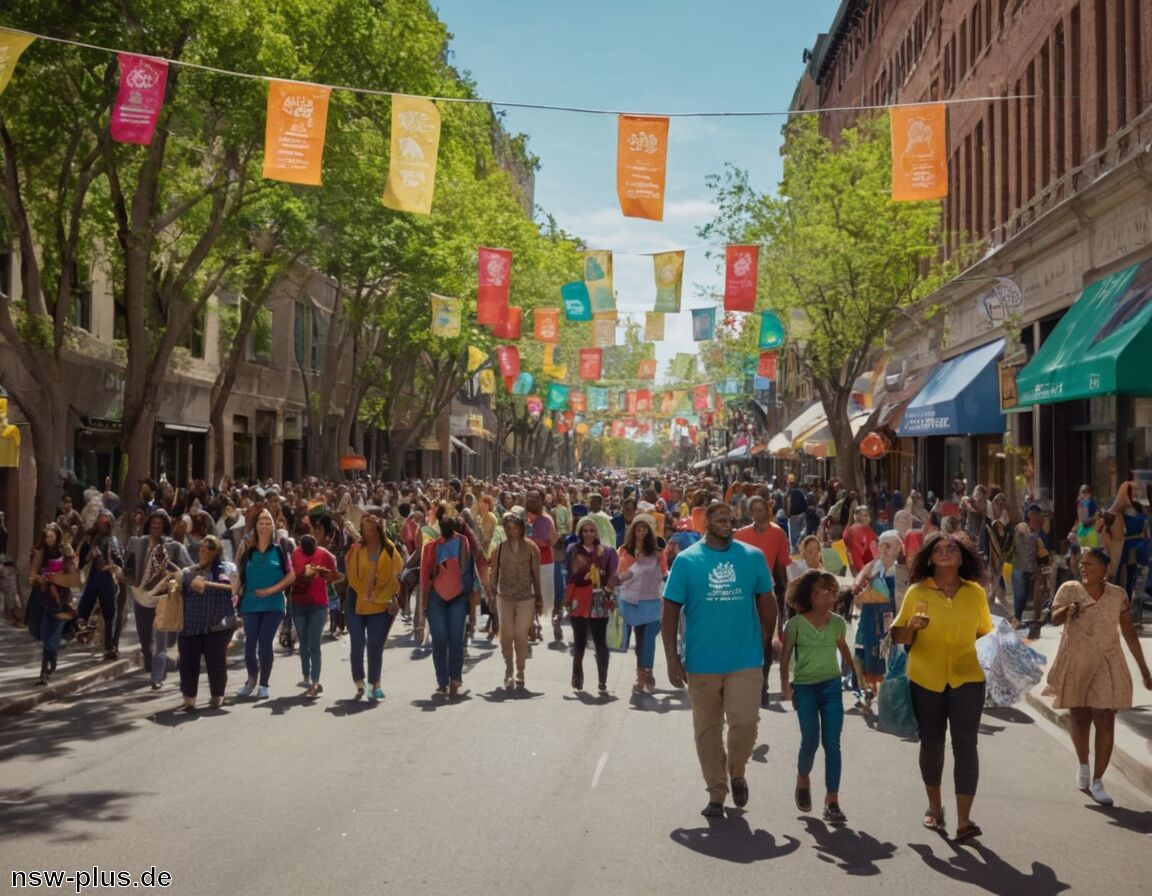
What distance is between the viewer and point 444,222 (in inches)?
1276

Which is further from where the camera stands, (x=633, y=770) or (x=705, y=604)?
(x=633, y=770)

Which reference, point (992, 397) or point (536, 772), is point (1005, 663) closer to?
point (536, 772)

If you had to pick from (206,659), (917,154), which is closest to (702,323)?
(917,154)

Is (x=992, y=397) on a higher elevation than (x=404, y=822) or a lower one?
higher

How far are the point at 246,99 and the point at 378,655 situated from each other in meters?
9.94

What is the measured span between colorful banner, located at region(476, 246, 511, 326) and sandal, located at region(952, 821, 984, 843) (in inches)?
810

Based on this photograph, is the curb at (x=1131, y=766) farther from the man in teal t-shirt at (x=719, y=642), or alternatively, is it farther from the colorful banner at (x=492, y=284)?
the colorful banner at (x=492, y=284)

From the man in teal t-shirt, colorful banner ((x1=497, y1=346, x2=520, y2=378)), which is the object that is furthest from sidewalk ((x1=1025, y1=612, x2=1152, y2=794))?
colorful banner ((x1=497, y1=346, x2=520, y2=378))

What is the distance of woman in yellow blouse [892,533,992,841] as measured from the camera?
7.35 meters

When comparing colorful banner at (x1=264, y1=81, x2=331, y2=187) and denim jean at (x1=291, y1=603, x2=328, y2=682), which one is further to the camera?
colorful banner at (x1=264, y1=81, x2=331, y2=187)

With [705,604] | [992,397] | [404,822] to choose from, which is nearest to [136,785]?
[404,822]

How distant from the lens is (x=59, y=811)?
25.5 ft

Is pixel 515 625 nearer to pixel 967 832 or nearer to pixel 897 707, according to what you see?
pixel 897 707

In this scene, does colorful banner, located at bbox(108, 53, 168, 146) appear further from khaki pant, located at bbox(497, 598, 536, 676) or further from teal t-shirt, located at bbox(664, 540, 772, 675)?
teal t-shirt, located at bbox(664, 540, 772, 675)
